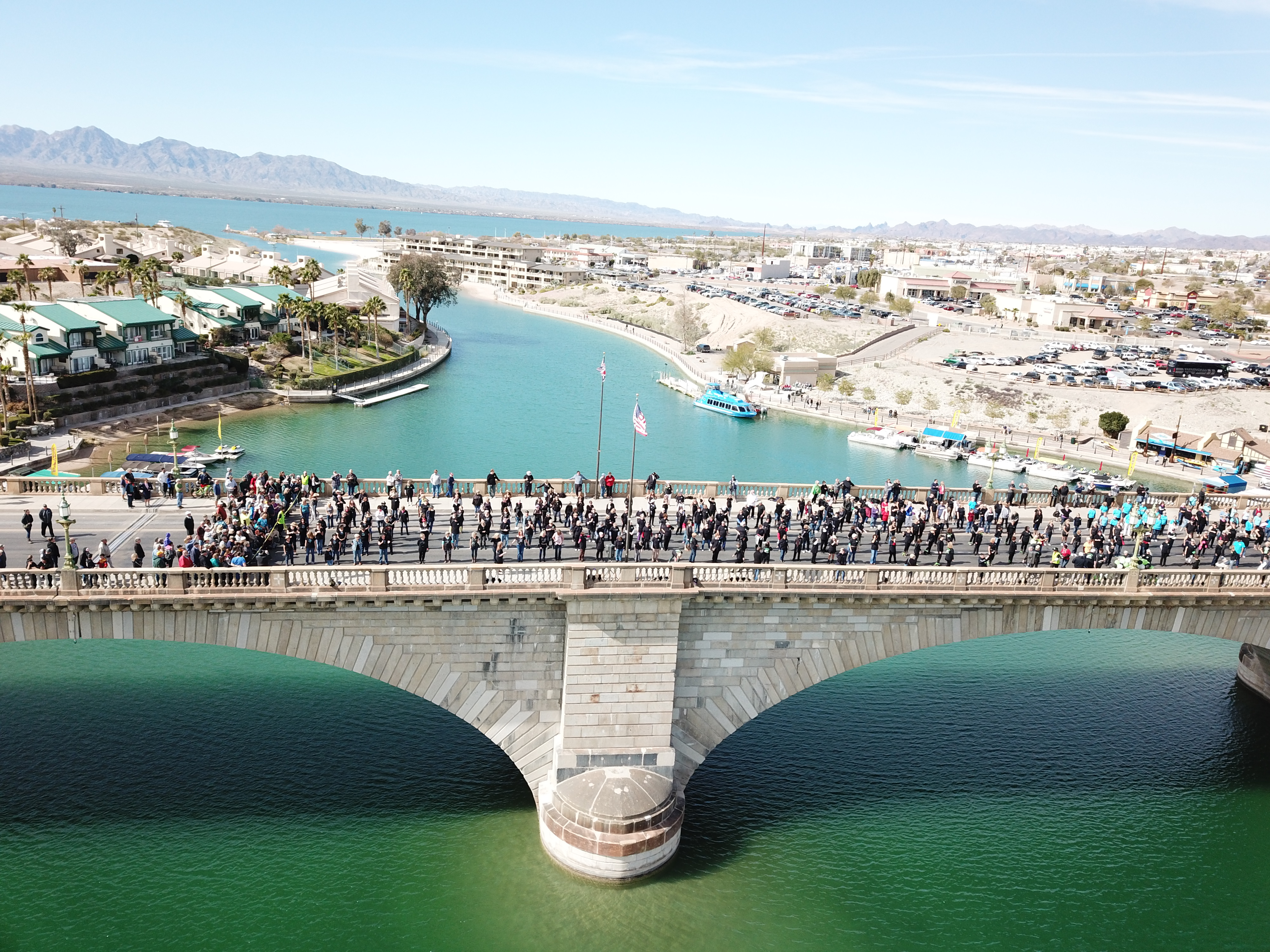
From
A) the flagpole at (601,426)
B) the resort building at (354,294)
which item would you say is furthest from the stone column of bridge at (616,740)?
the resort building at (354,294)

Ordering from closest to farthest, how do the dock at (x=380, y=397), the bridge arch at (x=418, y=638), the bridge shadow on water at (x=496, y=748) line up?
the bridge arch at (x=418, y=638) < the bridge shadow on water at (x=496, y=748) < the dock at (x=380, y=397)

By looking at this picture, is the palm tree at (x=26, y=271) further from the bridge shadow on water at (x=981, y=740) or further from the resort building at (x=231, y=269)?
the bridge shadow on water at (x=981, y=740)

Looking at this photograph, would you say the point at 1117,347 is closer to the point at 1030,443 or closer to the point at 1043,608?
the point at 1030,443

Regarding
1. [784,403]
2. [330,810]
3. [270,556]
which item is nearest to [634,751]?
[330,810]

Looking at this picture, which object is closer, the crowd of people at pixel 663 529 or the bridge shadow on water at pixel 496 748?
the crowd of people at pixel 663 529

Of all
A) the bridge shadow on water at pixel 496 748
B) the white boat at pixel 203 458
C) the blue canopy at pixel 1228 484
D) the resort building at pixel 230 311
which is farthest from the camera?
the resort building at pixel 230 311

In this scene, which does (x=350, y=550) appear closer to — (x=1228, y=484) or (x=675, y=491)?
(x=675, y=491)
